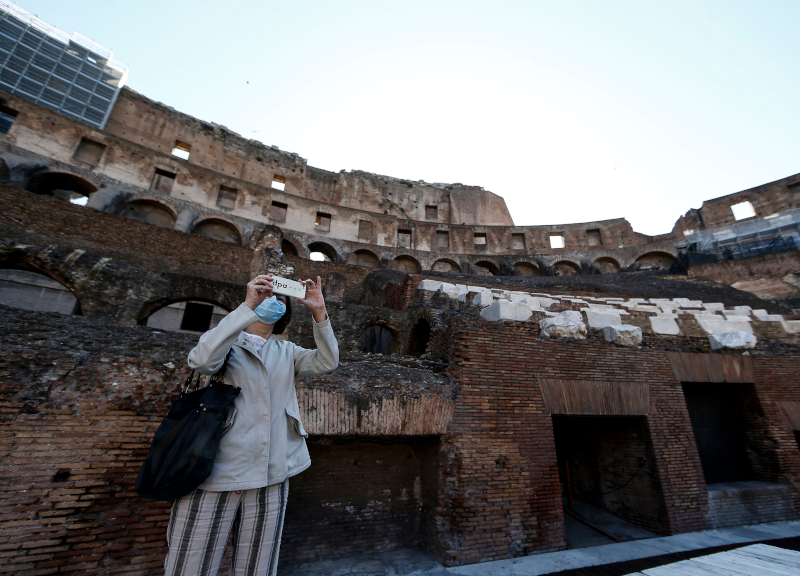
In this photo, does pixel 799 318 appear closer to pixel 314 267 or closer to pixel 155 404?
pixel 155 404

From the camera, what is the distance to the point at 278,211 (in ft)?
81.1

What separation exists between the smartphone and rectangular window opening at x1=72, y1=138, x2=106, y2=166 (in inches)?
993

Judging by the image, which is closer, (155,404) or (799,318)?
(155,404)

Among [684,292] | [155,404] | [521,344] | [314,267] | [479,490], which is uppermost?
[314,267]

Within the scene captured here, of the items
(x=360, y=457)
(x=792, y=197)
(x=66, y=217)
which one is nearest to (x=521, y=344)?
(x=360, y=457)

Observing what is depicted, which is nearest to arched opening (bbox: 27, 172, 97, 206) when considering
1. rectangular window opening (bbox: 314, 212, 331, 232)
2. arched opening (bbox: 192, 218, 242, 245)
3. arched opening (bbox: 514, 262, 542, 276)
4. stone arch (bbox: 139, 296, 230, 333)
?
arched opening (bbox: 192, 218, 242, 245)

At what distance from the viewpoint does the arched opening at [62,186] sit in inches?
661

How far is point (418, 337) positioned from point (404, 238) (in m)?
23.2

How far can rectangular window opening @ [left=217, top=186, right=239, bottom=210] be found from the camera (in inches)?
911

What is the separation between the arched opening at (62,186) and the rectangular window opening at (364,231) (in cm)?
1558

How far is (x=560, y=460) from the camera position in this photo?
5.95 m

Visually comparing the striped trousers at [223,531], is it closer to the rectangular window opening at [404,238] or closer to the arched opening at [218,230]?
the arched opening at [218,230]

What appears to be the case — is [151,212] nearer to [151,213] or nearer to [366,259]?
[151,213]

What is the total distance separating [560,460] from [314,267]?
442 inches
